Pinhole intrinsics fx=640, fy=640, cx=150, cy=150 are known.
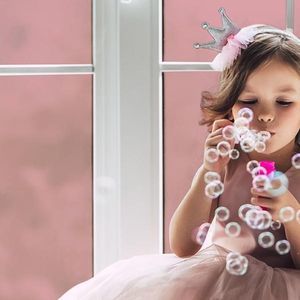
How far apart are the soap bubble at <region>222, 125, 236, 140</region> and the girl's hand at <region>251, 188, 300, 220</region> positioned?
113 millimetres

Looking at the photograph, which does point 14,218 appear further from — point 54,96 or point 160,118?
point 160,118

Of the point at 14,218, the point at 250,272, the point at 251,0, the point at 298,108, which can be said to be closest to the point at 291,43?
the point at 298,108

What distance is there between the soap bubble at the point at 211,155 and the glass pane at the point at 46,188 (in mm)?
396

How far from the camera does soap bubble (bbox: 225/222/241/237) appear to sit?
1121mm

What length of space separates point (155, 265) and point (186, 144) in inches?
13.2

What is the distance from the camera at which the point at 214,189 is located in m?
1.15

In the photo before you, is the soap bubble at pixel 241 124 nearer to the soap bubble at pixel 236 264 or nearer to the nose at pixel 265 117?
the nose at pixel 265 117

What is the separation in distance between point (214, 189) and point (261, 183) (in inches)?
3.8

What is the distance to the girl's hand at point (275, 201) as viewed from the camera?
1.07 metres

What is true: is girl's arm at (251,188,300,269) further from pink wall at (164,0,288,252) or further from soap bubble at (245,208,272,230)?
pink wall at (164,0,288,252)

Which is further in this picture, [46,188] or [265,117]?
[46,188]

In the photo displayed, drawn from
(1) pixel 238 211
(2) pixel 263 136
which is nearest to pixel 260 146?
(2) pixel 263 136

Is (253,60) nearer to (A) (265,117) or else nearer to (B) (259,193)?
(A) (265,117)

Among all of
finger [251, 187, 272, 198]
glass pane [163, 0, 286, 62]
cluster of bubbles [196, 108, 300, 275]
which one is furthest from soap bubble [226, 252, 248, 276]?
glass pane [163, 0, 286, 62]
